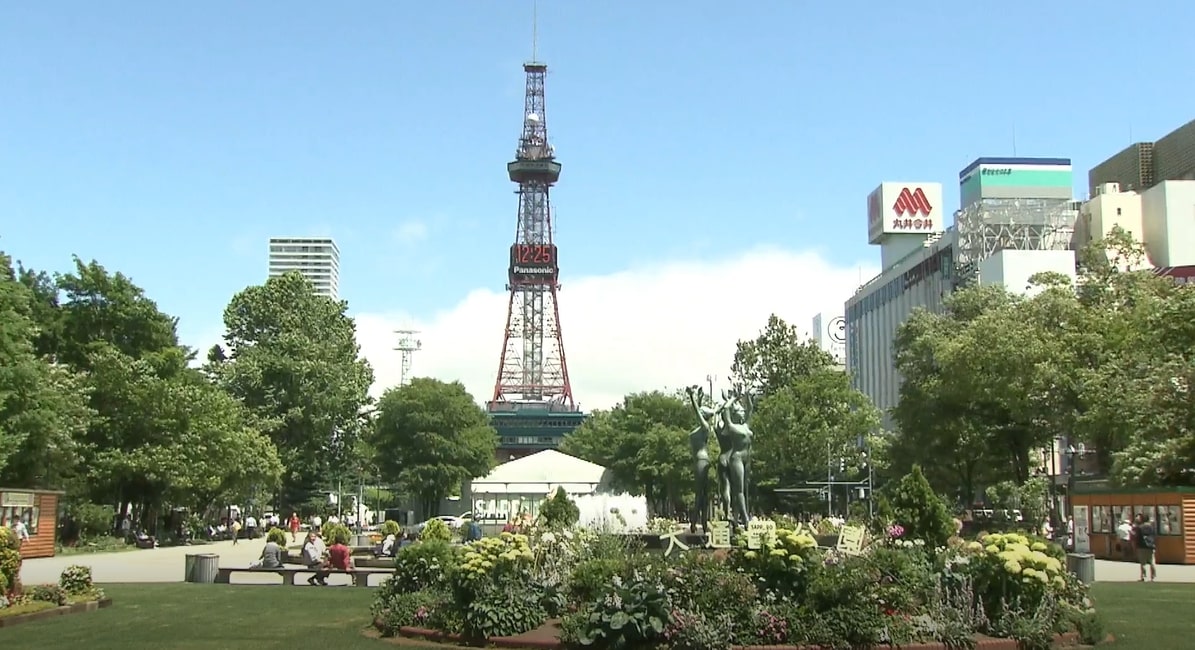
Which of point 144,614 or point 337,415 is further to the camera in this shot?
point 337,415

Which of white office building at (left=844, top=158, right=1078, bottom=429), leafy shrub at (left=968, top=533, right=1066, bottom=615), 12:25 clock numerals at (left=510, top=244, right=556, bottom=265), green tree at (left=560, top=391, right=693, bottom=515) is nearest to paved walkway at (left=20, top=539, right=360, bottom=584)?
leafy shrub at (left=968, top=533, right=1066, bottom=615)

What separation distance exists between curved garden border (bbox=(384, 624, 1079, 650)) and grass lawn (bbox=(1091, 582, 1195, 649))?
1.31m

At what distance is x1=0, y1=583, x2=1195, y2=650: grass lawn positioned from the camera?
52.0 feet

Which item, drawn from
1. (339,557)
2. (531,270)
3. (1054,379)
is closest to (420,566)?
(339,557)

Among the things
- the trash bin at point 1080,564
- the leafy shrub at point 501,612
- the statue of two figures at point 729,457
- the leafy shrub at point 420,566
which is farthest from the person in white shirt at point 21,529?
the trash bin at point 1080,564

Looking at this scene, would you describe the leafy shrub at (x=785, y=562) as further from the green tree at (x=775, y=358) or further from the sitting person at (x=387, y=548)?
the green tree at (x=775, y=358)

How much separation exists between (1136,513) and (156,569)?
91.3 ft

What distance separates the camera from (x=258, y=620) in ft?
61.7

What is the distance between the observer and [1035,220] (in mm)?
99250

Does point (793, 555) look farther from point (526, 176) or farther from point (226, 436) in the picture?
point (526, 176)

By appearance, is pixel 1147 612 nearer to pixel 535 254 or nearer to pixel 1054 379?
pixel 1054 379

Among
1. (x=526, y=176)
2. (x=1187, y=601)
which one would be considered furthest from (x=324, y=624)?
(x=526, y=176)

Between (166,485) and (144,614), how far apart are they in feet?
110

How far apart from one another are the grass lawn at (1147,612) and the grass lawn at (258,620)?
0.01m
